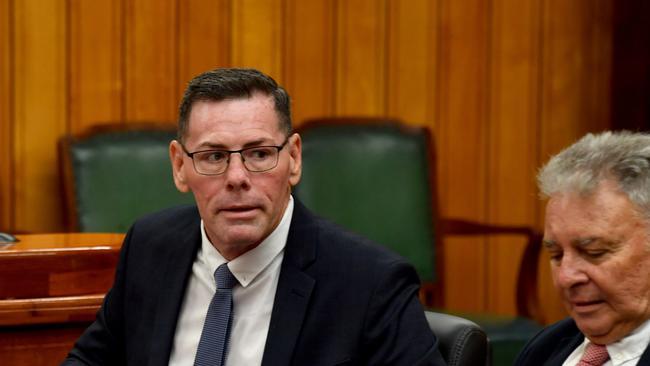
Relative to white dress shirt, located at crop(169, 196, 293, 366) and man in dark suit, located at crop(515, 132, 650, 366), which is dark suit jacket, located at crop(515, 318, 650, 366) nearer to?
man in dark suit, located at crop(515, 132, 650, 366)

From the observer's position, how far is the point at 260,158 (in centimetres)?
257

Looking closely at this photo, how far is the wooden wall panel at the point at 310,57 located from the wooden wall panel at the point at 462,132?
512 mm

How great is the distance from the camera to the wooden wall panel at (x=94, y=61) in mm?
4719

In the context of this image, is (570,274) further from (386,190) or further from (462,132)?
(462,132)

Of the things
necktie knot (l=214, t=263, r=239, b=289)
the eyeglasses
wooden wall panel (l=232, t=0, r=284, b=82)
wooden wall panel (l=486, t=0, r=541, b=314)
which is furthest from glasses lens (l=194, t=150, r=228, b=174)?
wooden wall panel (l=486, t=0, r=541, b=314)

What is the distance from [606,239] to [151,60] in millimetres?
3012

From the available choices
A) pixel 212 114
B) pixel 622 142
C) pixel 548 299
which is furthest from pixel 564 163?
pixel 548 299

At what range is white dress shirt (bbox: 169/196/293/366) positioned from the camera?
256 cm

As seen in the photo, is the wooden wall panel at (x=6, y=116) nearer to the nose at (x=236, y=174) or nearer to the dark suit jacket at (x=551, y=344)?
the nose at (x=236, y=174)

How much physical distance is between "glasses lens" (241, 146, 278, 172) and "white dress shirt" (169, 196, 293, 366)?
0.15 metres

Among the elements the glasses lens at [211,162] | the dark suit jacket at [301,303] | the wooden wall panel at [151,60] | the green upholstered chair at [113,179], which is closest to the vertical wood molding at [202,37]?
the wooden wall panel at [151,60]

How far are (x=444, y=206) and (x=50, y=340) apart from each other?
2669 millimetres

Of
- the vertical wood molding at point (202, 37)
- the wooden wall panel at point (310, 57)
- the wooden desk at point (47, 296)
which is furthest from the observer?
the wooden wall panel at point (310, 57)

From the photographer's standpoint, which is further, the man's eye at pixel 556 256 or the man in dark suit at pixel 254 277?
the man in dark suit at pixel 254 277
